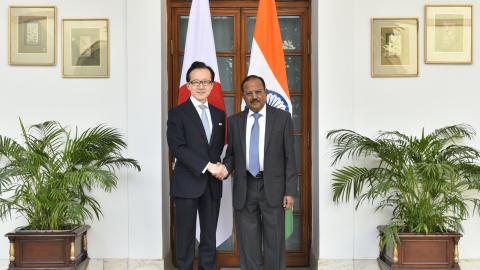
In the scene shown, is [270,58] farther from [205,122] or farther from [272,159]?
[272,159]

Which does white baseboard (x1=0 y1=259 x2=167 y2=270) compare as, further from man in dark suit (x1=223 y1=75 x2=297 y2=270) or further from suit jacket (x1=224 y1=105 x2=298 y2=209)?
suit jacket (x1=224 y1=105 x2=298 y2=209)

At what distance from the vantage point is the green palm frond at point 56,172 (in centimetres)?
437

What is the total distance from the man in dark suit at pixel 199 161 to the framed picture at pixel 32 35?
1.43m

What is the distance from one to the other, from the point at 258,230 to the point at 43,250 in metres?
1.57

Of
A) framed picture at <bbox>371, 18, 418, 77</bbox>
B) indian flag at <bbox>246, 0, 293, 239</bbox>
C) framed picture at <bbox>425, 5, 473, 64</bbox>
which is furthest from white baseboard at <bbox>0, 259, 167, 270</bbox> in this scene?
framed picture at <bbox>425, 5, 473, 64</bbox>

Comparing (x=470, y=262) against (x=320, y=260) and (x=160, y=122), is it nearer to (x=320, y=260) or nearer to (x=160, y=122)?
(x=320, y=260)

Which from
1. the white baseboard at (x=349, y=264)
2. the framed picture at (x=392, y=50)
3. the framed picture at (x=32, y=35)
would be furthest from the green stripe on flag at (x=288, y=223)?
the framed picture at (x=32, y=35)

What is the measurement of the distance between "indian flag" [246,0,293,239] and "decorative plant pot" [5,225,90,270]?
1831mm

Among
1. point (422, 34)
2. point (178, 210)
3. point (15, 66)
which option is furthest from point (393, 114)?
point (15, 66)

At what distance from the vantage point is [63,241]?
4.40 metres

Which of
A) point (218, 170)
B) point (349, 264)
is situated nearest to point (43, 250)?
point (218, 170)

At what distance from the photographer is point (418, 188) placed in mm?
4504

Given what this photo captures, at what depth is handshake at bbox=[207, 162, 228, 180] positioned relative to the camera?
4051 mm

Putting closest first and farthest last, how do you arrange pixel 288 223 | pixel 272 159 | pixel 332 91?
1. pixel 272 159
2. pixel 288 223
3. pixel 332 91
